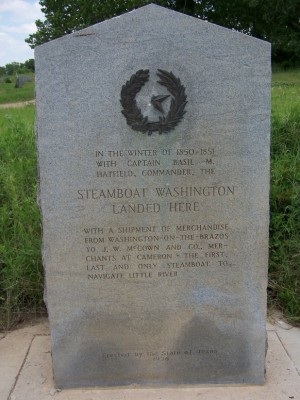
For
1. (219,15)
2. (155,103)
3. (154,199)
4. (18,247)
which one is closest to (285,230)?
(154,199)

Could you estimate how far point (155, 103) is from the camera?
94.5 inches

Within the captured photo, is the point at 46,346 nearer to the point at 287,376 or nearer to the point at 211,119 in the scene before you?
the point at 287,376

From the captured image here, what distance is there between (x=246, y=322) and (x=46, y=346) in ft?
4.58

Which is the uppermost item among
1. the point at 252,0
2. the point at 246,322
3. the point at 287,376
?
the point at 252,0

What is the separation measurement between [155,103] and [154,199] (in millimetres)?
513

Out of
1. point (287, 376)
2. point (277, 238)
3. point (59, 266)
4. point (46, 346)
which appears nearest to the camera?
point (59, 266)

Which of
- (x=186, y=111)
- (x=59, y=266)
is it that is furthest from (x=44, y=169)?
(x=186, y=111)

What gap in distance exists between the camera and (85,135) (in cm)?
245

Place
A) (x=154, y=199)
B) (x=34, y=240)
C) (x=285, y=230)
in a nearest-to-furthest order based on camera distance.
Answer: (x=154, y=199)
(x=34, y=240)
(x=285, y=230)

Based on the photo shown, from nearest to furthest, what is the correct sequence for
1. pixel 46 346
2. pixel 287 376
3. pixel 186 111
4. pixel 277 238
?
pixel 186 111 < pixel 287 376 < pixel 46 346 < pixel 277 238

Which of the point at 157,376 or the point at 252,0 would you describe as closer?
the point at 157,376

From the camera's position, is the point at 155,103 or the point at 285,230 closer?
the point at 155,103

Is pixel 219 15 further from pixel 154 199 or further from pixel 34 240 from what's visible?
pixel 154 199

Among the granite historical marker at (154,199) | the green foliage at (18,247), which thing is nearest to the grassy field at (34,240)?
the green foliage at (18,247)
